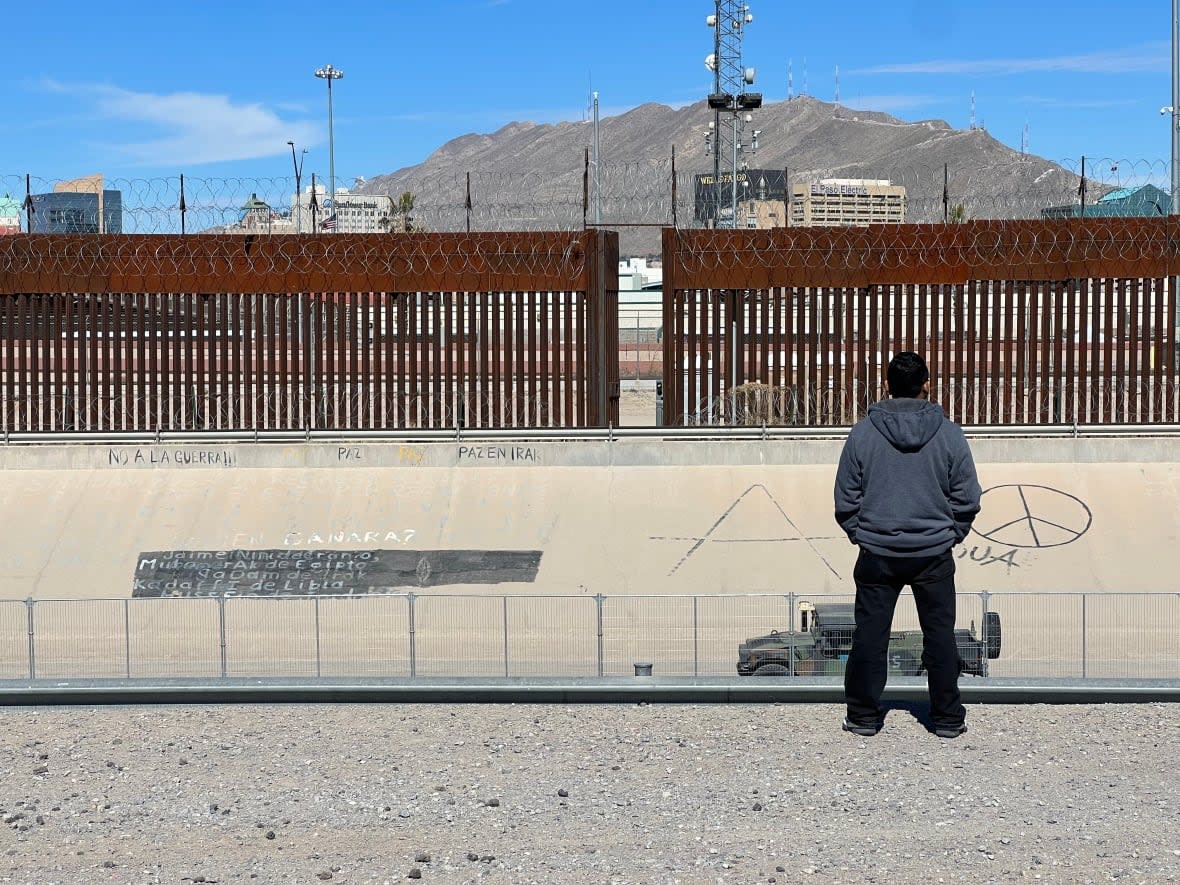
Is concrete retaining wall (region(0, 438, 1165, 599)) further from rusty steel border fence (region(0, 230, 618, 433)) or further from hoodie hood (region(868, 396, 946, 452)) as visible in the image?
hoodie hood (region(868, 396, 946, 452))

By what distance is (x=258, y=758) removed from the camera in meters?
7.73

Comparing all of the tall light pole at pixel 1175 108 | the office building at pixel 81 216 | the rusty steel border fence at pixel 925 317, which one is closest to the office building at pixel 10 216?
the office building at pixel 81 216

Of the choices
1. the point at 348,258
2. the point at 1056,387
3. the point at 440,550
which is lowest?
the point at 440,550

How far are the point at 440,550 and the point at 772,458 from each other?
600 cm

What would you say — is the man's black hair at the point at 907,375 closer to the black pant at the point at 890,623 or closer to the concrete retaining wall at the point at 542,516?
the black pant at the point at 890,623

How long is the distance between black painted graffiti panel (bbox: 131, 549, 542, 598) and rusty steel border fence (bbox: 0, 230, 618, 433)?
5.86 m

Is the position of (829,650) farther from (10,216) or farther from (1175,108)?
(10,216)

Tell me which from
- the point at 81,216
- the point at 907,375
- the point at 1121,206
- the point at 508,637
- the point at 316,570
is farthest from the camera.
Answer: the point at 1121,206

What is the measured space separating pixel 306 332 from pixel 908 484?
69.9 ft

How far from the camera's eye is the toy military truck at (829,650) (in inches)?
440

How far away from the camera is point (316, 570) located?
21.0 meters

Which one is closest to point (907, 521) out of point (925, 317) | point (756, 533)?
point (756, 533)

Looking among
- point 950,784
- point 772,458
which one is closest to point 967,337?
point 772,458

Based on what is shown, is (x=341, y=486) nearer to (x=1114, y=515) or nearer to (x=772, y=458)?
(x=772, y=458)
